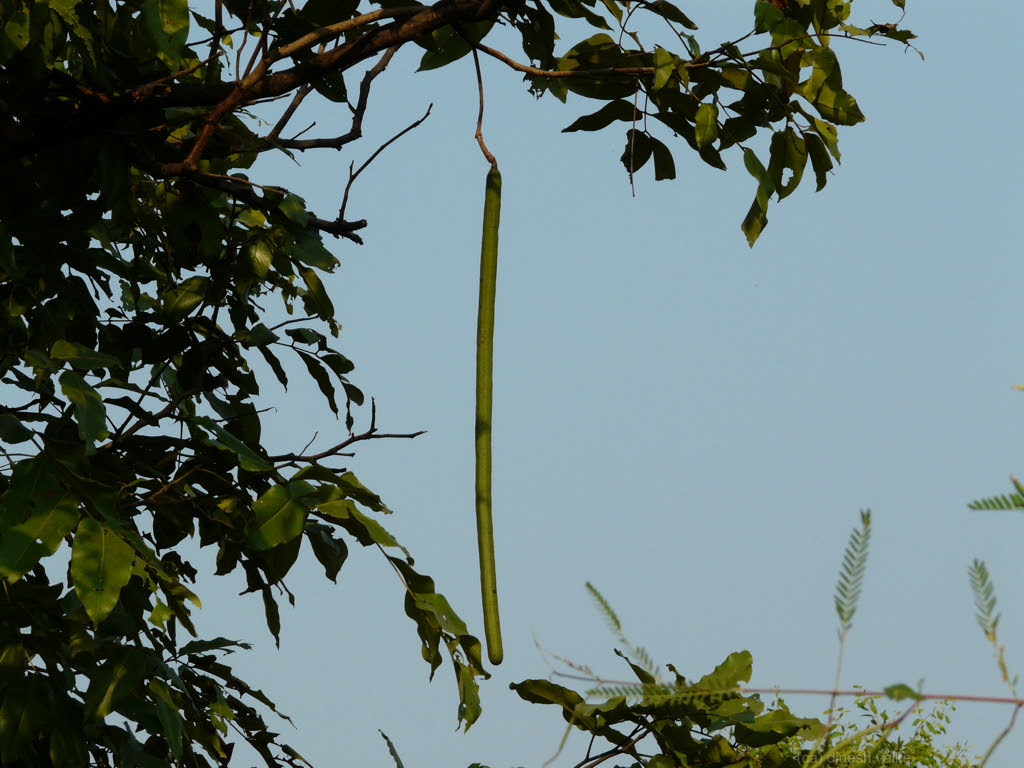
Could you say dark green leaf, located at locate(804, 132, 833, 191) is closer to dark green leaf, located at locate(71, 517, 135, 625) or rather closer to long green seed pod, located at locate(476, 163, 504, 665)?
long green seed pod, located at locate(476, 163, 504, 665)

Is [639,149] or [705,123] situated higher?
[639,149]

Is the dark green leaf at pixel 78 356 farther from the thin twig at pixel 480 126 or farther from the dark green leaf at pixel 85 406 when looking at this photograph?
the thin twig at pixel 480 126

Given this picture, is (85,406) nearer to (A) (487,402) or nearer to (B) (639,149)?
(A) (487,402)

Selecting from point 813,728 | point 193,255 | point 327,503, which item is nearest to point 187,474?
point 327,503

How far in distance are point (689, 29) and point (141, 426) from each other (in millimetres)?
1370

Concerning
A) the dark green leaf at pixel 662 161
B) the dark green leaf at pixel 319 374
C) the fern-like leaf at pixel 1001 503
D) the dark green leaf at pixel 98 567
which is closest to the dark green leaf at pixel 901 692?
the fern-like leaf at pixel 1001 503

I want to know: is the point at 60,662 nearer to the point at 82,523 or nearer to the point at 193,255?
the point at 82,523

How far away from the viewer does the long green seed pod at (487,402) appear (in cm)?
154

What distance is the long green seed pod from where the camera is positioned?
1.54 metres

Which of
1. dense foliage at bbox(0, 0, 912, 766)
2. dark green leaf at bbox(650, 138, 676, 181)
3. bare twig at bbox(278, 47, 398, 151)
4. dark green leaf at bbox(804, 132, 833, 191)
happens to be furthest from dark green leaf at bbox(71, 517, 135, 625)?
dark green leaf at bbox(804, 132, 833, 191)

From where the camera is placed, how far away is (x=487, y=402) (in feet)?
5.39

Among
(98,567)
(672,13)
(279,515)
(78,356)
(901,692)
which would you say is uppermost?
(672,13)

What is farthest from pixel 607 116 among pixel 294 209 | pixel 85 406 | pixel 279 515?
pixel 85 406

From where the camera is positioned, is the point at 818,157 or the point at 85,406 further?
the point at 818,157
